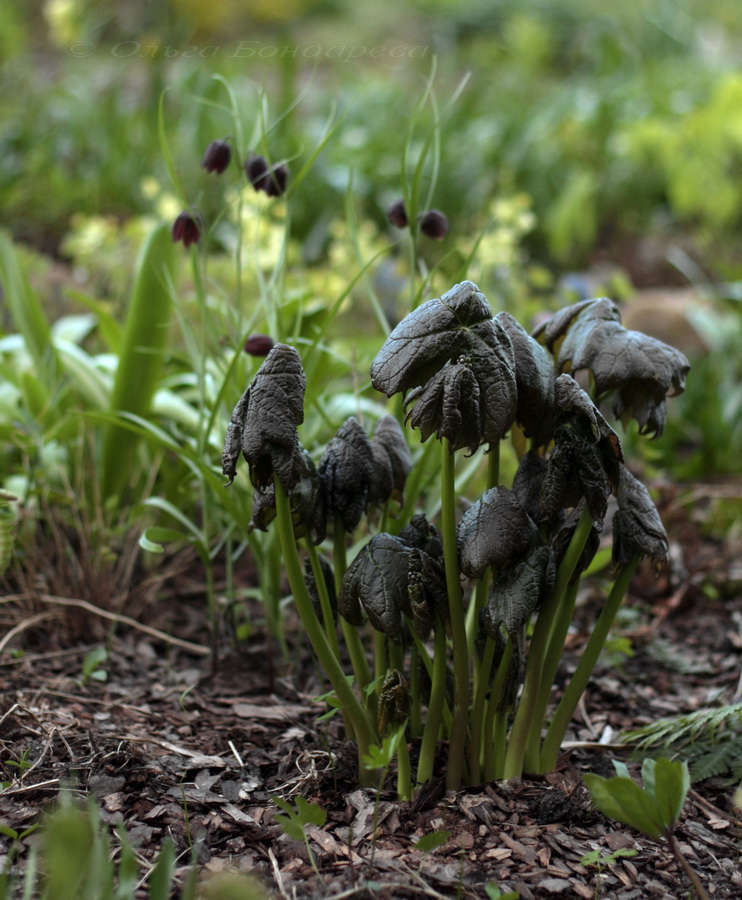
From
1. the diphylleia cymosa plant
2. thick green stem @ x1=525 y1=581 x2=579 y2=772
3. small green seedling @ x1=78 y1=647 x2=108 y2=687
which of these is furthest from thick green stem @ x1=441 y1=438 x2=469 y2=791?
small green seedling @ x1=78 y1=647 x2=108 y2=687

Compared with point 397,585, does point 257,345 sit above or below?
above

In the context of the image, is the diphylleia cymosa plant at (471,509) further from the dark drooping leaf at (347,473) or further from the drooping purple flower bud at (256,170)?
the drooping purple flower bud at (256,170)

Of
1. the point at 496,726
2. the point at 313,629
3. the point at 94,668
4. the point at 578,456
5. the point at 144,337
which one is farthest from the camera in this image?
the point at 144,337

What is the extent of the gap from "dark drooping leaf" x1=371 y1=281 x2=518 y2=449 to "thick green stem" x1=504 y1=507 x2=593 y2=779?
232mm

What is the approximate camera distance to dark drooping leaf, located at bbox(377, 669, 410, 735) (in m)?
1.14

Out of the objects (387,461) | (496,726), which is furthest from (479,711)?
(387,461)

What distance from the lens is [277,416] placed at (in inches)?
40.9

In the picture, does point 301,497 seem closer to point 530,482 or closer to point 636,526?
point 530,482

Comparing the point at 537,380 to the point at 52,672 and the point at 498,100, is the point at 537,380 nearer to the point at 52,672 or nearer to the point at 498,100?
the point at 52,672

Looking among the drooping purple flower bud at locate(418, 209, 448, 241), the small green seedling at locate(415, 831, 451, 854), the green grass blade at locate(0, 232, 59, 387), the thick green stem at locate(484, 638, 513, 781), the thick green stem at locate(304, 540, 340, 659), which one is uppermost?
the drooping purple flower bud at locate(418, 209, 448, 241)

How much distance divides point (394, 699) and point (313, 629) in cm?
15

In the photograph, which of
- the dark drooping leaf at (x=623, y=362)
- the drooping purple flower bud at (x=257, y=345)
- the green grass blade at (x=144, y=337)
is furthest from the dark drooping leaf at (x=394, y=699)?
the green grass blade at (x=144, y=337)

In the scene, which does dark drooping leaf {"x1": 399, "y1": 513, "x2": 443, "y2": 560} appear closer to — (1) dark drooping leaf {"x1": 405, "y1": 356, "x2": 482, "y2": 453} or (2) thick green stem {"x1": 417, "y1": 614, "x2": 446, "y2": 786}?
(2) thick green stem {"x1": 417, "y1": 614, "x2": 446, "y2": 786}

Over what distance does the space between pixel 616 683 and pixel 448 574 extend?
0.86m
